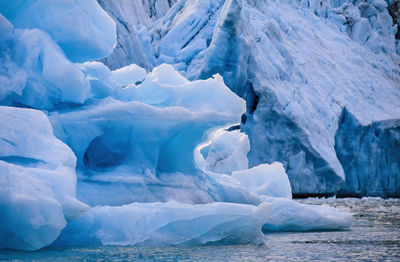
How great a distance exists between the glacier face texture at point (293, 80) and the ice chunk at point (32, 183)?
306 inches

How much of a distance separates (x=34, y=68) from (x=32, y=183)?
1.57 m

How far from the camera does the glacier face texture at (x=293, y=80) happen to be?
37.2 feet

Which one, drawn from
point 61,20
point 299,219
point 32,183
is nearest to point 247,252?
point 32,183

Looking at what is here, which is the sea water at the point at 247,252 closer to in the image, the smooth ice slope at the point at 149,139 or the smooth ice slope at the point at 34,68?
the smooth ice slope at the point at 149,139

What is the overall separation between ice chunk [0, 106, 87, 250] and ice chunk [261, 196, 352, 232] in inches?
101

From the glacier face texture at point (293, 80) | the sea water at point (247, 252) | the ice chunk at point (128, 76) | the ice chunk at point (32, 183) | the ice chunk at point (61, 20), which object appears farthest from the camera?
the glacier face texture at point (293, 80)

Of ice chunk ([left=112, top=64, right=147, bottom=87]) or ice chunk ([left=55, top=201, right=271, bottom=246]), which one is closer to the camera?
ice chunk ([left=55, top=201, right=271, bottom=246])

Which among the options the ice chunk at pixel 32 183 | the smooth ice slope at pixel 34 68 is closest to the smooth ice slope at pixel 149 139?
the smooth ice slope at pixel 34 68

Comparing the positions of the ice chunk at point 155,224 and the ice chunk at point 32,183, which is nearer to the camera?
the ice chunk at point 32,183

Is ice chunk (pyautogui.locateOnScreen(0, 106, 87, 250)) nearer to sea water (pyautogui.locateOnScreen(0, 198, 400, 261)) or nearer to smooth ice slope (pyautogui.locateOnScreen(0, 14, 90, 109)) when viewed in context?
sea water (pyautogui.locateOnScreen(0, 198, 400, 261))

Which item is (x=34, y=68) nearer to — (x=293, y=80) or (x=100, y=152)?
(x=100, y=152)

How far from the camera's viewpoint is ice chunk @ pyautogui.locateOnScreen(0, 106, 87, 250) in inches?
112


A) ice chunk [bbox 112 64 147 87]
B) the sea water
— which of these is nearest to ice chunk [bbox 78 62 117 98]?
ice chunk [bbox 112 64 147 87]

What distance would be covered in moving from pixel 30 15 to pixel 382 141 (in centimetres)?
1199
